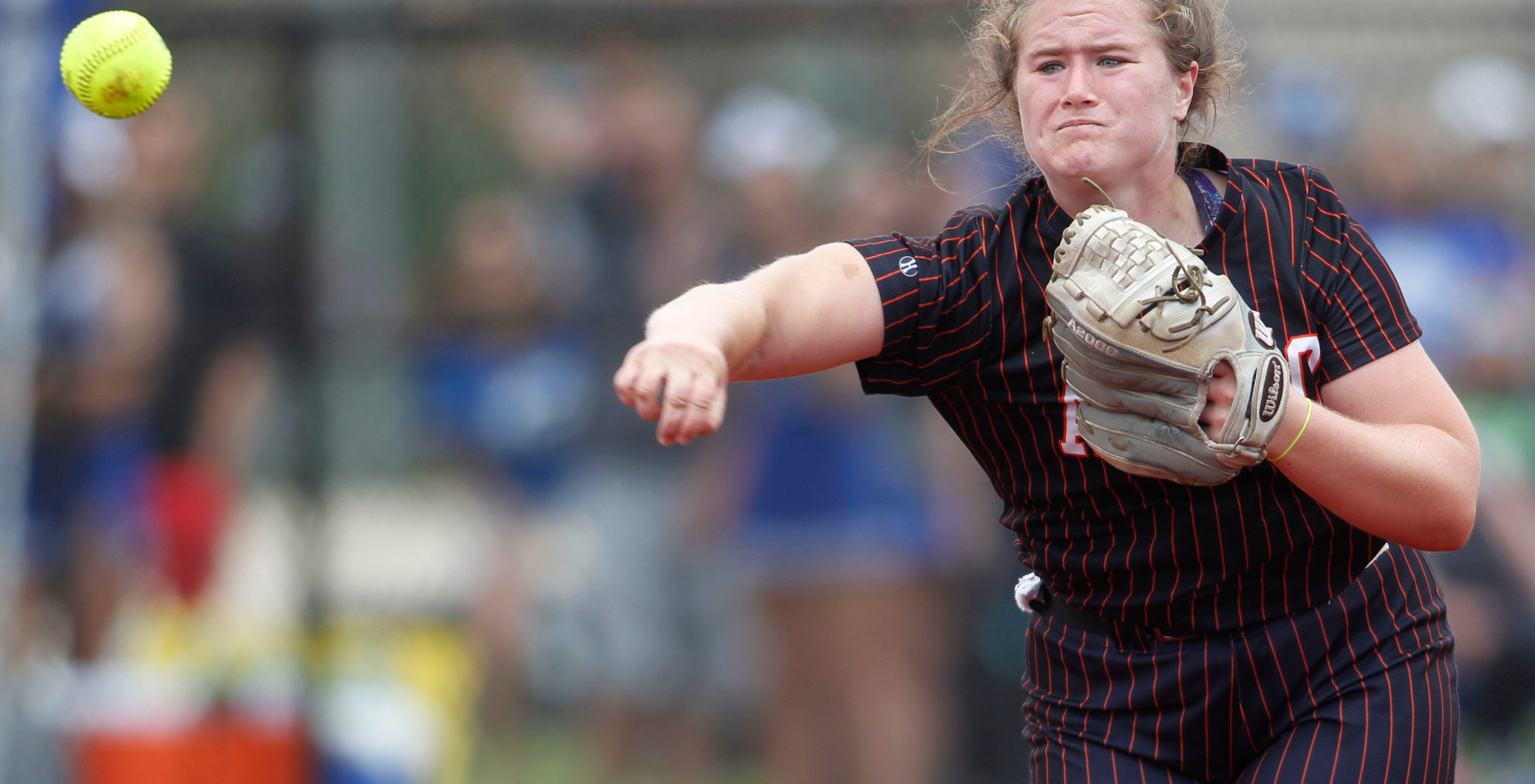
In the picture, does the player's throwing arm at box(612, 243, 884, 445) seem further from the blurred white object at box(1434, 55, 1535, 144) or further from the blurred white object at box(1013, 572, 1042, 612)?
the blurred white object at box(1434, 55, 1535, 144)

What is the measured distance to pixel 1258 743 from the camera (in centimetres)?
224

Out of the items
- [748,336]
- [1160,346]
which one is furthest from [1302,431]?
[748,336]

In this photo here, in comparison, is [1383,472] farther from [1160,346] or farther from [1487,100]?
[1487,100]

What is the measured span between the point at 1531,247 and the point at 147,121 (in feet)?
18.4

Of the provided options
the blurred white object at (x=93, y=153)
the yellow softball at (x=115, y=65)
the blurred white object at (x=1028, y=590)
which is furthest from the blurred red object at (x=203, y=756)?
the blurred white object at (x=1028, y=590)

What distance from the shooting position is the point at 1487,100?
602 centimetres

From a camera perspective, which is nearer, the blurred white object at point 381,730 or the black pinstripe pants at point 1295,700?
the black pinstripe pants at point 1295,700

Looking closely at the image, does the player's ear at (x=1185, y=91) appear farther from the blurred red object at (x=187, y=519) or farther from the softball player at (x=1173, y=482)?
the blurred red object at (x=187, y=519)

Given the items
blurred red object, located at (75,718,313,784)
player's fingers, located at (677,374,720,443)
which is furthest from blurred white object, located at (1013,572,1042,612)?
blurred red object, located at (75,718,313,784)

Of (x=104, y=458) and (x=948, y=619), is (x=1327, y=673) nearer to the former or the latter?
(x=948, y=619)

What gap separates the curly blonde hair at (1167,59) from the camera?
2262 mm

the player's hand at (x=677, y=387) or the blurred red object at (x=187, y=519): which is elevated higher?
the blurred red object at (x=187, y=519)

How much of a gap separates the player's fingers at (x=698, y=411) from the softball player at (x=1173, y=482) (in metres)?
0.25

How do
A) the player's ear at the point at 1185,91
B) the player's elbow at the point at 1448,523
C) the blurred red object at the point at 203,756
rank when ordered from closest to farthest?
1. the player's elbow at the point at 1448,523
2. the player's ear at the point at 1185,91
3. the blurred red object at the point at 203,756
